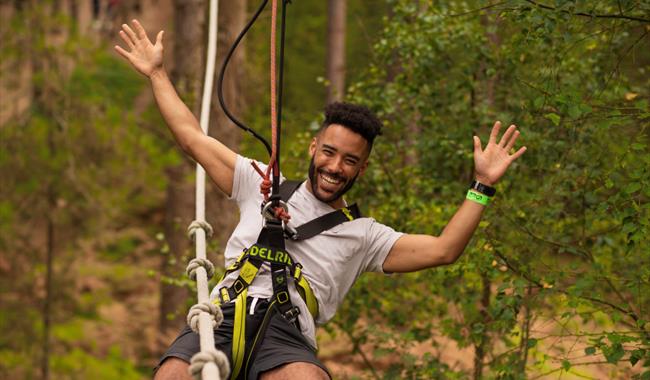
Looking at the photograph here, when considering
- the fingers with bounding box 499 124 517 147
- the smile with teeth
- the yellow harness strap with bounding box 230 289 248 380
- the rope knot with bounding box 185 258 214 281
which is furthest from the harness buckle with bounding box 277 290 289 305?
the fingers with bounding box 499 124 517 147

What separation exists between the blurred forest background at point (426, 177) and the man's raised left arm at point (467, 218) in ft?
1.20

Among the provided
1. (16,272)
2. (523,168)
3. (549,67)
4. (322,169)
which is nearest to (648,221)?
(549,67)

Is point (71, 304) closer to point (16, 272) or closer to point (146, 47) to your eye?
point (16, 272)

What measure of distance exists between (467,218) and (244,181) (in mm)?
890

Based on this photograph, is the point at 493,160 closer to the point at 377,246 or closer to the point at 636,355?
the point at 377,246

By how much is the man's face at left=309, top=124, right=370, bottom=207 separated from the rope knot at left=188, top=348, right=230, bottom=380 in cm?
104

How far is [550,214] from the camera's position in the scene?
168 inches

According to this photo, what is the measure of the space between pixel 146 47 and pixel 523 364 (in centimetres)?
219

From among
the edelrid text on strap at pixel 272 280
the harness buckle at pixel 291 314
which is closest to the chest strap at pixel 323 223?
the edelrid text on strap at pixel 272 280

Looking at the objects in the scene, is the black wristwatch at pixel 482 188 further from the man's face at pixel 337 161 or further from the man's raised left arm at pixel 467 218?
the man's face at pixel 337 161

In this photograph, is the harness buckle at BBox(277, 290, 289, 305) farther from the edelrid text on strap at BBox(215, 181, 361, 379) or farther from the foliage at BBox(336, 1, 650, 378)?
the foliage at BBox(336, 1, 650, 378)

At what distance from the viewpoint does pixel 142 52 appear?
3721 mm

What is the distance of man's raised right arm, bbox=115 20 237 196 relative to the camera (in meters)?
3.48

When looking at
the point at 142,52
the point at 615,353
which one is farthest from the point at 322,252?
the point at 142,52
